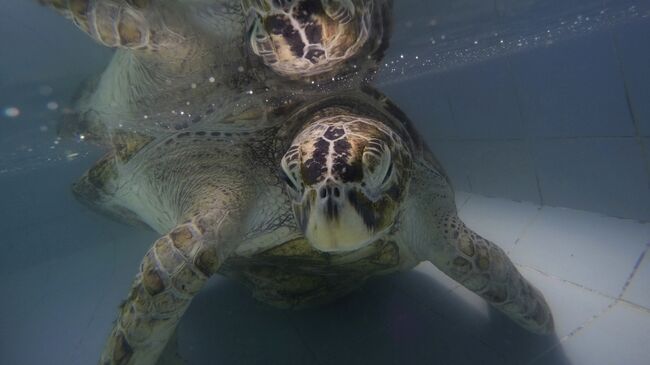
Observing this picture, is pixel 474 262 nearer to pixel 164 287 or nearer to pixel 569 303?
pixel 569 303

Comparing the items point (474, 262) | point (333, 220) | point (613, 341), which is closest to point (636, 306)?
point (613, 341)

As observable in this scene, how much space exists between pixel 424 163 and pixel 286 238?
1.48 metres

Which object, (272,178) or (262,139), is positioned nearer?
(272,178)

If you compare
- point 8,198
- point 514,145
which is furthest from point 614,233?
point 8,198

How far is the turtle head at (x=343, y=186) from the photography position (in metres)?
1.89

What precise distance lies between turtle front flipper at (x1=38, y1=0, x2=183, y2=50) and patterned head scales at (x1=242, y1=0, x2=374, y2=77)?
0.62 meters

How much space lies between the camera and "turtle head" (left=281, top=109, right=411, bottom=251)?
189 centimetres

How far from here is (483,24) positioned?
611cm

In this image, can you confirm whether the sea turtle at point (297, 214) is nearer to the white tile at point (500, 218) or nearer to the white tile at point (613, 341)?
the white tile at point (613, 341)

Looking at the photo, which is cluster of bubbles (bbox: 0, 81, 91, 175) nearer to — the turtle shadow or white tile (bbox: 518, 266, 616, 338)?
the turtle shadow

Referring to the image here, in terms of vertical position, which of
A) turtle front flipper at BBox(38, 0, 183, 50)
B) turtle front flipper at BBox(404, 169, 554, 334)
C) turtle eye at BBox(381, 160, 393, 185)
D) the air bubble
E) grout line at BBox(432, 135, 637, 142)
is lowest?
turtle front flipper at BBox(404, 169, 554, 334)

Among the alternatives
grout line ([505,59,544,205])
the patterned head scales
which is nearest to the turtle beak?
the patterned head scales

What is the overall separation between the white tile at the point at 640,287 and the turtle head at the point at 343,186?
91.2 inches

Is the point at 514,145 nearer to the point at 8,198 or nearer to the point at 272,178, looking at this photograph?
the point at 272,178
